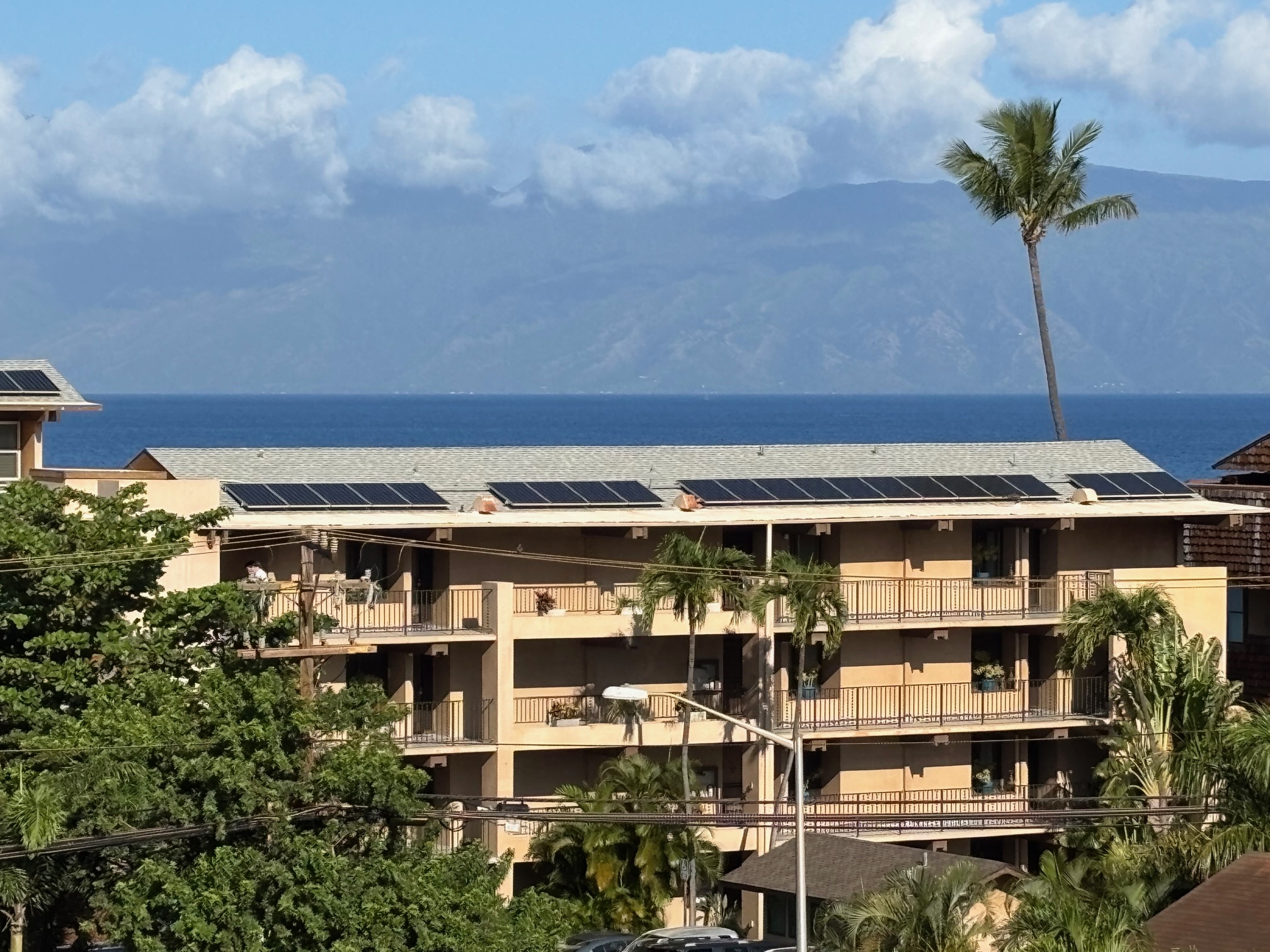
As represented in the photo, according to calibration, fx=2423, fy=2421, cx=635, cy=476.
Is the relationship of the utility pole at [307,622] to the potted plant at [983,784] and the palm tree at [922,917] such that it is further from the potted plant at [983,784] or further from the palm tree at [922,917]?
the potted plant at [983,784]

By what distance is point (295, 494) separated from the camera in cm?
5066

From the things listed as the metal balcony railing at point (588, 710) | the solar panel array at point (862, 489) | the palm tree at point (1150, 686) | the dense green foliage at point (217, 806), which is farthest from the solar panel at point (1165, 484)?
the dense green foliage at point (217, 806)

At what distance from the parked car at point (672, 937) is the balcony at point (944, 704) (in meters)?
8.41

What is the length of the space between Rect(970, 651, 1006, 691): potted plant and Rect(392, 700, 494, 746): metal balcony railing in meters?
12.0

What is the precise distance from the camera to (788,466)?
2276 inches

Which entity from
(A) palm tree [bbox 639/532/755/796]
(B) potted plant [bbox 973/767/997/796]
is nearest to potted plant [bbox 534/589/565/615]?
(A) palm tree [bbox 639/532/755/796]

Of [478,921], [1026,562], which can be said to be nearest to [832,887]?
[478,921]

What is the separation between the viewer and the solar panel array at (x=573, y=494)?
5212 centimetres

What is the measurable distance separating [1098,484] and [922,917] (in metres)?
25.1

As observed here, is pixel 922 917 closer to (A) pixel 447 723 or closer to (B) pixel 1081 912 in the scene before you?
(B) pixel 1081 912

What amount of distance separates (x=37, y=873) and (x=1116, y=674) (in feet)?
86.3

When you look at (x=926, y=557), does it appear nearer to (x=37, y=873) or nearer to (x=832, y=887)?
(x=832, y=887)

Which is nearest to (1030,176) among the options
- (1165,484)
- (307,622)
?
(1165,484)

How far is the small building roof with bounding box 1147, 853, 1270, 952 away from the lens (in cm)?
2969
